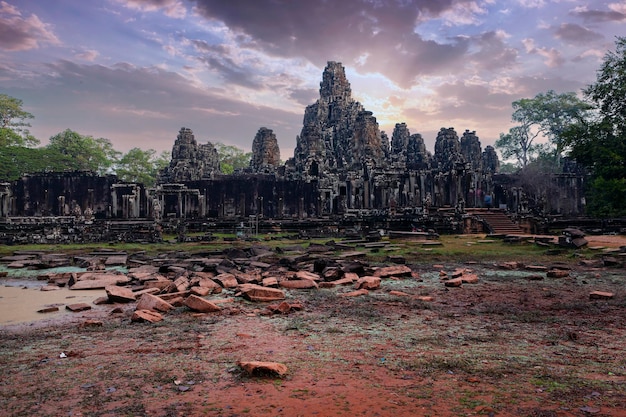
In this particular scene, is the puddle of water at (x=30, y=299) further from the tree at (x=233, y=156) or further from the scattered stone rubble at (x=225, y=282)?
the tree at (x=233, y=156)

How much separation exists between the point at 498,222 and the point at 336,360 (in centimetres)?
2574

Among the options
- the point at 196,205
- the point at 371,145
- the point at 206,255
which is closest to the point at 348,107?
the point at 371,145

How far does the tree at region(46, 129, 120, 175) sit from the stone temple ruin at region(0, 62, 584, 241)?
1553 cm

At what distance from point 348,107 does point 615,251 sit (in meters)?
40.2

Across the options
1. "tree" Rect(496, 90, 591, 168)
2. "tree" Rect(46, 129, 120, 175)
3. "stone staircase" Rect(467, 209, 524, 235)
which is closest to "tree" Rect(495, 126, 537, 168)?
"tree" Rect(496, 90, 591, 168)

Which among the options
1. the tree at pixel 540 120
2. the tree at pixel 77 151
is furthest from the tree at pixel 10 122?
the tree at pixel 540 120

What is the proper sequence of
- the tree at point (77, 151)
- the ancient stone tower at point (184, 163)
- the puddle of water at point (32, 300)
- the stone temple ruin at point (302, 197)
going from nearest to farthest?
1. the puddle of water at point (32, 300)
2. the stone temple ruin at point (302, 197)
3. the ancient stone tower at point (184, 163)
4. the tree at point (77, 151)

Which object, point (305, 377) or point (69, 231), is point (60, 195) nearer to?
point (69, 231)

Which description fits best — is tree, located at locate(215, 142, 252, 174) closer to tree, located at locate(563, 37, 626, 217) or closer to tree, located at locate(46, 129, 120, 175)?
tree, located at locate(46, 129, 120, 175)

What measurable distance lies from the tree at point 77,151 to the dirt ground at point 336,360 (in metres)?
48.2

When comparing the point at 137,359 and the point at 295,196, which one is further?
the point at 295,196

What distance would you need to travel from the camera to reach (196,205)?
3256 centimetres

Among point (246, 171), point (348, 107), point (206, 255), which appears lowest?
point (206, 255)

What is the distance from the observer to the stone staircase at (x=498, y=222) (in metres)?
25.6
